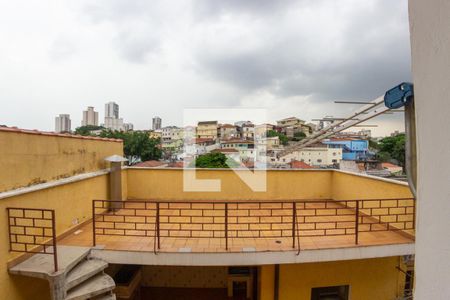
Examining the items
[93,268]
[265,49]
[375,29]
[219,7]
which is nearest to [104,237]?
[93,268]

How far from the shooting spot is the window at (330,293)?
5.07 m

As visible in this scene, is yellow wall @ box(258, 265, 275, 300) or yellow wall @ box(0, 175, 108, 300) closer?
yellow wall @ box(0, 175, 108, 300)

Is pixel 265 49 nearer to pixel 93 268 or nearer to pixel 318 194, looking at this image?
pixel 318 194

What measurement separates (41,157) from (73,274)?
1.98 metres

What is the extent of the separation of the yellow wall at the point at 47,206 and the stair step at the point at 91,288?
813 millimetres

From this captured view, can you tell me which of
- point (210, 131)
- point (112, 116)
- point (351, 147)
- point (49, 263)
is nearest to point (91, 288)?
point (49, 263)

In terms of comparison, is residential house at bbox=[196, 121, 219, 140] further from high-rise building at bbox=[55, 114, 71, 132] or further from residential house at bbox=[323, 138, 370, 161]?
high-rise building at bbox=[55, 114, 71, 132]

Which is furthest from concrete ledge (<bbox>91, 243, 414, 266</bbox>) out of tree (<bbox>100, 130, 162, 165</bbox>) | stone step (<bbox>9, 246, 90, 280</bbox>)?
tree (<bbox>100, 130, 162, 165</bbox>)

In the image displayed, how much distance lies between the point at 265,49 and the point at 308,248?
6597 mm

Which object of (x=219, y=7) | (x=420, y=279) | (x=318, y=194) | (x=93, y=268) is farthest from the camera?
(x=318, y=194)

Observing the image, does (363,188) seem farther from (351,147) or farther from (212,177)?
(351,147)

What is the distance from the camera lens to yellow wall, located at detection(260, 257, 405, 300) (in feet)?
15.9

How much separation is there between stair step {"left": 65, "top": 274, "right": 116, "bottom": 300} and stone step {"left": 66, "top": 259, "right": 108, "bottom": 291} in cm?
8

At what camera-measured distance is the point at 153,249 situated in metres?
4.03
